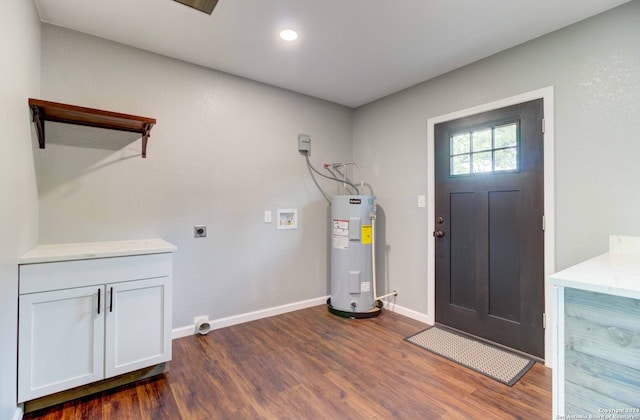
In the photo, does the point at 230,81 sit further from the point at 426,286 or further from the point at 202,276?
the point at 426,286

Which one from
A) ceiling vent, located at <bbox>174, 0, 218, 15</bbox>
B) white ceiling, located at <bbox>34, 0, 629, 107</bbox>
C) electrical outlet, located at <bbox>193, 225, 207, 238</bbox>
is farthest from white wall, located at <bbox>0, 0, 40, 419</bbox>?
electrical outlet, located at <bbox>193, 225, 207, 238</bbox>

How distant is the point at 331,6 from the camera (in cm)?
185

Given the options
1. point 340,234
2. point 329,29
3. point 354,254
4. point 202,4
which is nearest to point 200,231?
point 340,234

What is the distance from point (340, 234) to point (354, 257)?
279 mm

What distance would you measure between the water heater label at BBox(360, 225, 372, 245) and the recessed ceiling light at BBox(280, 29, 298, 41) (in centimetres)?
182

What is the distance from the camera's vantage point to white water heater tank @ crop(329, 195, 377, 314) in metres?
3.05

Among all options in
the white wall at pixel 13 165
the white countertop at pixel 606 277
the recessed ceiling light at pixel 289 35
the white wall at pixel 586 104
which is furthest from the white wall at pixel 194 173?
the white countertop at pixel 606 277

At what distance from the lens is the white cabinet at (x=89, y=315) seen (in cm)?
159

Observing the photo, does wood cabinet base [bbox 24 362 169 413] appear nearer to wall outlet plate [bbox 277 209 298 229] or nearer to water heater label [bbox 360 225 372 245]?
wall outlet plate [bbox 277 209 298 229]

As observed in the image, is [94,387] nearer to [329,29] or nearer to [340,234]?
[340,234]

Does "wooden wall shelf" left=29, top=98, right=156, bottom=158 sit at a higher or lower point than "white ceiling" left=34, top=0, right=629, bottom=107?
lower

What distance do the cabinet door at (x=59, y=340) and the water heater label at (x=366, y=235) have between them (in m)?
2.19

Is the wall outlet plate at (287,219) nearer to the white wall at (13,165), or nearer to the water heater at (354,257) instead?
the water heater at (354,257)

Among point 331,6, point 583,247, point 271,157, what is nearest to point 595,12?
point 583,247
